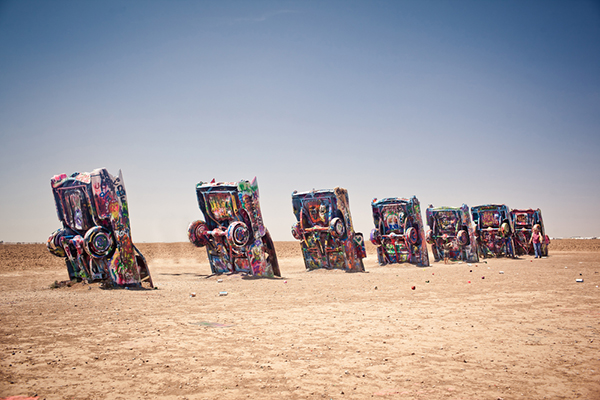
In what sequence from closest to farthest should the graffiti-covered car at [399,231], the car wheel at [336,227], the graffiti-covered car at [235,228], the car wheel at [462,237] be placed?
the graffiti-covered car at [235,228], the car wheel at [336,227], the graffiti-covered car at [399,231], the car wheel at [462,237]

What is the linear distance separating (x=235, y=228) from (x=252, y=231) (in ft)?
2.71

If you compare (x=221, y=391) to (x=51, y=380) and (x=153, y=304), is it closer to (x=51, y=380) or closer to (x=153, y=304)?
(x=51, y=380)

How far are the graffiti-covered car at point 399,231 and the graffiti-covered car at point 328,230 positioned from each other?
320 cm

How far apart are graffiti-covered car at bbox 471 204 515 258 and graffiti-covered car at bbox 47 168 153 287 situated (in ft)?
67.1

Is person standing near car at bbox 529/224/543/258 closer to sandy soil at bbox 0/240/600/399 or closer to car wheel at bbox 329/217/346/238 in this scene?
car wheel at bbox 329/217/346/238

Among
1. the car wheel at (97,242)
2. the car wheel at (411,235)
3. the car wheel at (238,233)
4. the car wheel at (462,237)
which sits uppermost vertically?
the car wheel at (97,242)

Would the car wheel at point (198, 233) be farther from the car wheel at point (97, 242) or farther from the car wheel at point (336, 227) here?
the car wheel at point (336, 227)

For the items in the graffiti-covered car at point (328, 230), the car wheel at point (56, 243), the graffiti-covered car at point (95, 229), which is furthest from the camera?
the graffiti-covered car at point (328, 230)

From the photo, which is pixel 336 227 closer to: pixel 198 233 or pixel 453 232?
pixel 198 233

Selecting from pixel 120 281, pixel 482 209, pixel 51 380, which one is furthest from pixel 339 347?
pixel 482 209

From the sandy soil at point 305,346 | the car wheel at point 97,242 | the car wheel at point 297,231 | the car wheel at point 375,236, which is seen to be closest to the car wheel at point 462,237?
the car wheel at point 375,236

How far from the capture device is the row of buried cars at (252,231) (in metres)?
11.8

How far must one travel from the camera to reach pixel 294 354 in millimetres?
5277

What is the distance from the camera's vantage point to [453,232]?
22453mm
